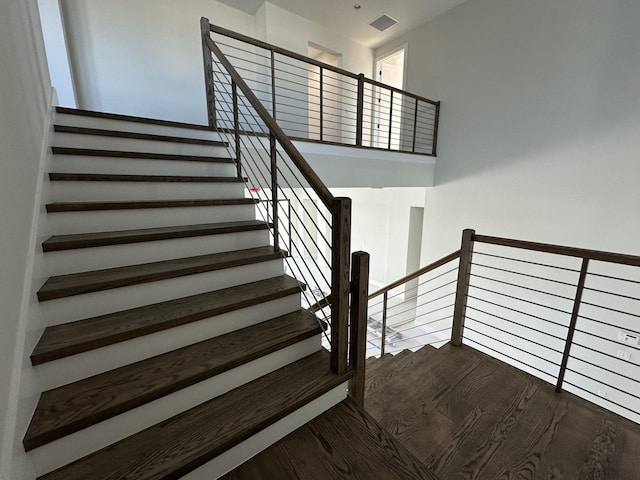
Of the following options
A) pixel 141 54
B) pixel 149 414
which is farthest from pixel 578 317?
A: pixel 141 54

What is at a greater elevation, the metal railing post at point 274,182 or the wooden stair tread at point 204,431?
the metal railing post at point 274,182

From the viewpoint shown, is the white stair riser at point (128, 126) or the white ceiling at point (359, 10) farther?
the white ceiling at point (359, 10)

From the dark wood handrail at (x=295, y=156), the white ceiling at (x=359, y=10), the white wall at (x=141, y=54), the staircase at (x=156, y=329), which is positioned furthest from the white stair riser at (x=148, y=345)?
the white ceiling at (x=359, y=10)

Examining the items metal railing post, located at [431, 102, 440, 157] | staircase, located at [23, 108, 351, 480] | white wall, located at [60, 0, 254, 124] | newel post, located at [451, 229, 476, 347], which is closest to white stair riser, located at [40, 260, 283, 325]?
staircase, located at [23, 108, 351, 480]

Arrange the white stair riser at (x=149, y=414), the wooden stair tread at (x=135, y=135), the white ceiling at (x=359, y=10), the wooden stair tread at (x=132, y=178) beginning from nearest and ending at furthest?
the white stair riser at (x=149, y=414) → the wooden stair tread at (x=132, y=178) → the wooden stair tread at (x=135, y=135) → the white ceiling at (x=359, y=10)

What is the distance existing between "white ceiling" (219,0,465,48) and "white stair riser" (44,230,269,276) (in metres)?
3.97

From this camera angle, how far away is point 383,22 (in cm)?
443

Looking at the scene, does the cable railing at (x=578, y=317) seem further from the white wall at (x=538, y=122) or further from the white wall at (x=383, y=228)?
the white wall at (x=383, y=228)

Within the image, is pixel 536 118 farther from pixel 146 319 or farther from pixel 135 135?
pixel 146 319

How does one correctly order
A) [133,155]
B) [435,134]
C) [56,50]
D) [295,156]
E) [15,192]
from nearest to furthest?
[15,192], [295,156], [133,155], [56,50], [435,134]

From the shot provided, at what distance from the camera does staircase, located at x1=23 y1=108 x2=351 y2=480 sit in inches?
38.5

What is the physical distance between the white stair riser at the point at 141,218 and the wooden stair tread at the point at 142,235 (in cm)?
5

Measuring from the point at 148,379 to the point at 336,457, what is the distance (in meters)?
0.82

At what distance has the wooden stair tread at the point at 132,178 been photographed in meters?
1.59
